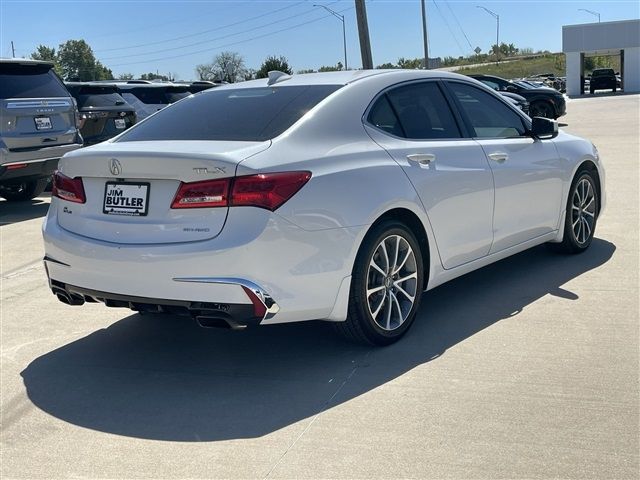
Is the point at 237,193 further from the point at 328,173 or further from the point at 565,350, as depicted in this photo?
the point at 565,350

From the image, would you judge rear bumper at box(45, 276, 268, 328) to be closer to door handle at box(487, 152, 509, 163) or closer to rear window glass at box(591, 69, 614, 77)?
door handle at box(487, 152, 509, 163)

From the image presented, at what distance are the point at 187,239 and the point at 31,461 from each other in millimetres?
1277

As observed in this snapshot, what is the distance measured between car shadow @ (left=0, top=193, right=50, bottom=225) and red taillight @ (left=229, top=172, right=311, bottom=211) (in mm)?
Result: 6678

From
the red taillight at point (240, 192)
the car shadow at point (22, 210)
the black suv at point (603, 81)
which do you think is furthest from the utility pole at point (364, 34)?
the black suv at point (603, 81)

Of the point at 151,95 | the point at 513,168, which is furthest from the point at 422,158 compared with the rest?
the point at 151,95

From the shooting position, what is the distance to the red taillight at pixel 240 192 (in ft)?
12.4

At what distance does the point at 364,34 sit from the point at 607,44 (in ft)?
114

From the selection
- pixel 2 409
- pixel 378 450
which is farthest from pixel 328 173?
pixel 2 409

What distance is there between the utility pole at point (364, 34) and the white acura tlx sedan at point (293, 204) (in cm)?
1828

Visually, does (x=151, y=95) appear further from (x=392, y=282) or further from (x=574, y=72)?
(x=574, y=72)

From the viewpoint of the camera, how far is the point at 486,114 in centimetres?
566

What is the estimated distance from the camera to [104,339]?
4.94 metres

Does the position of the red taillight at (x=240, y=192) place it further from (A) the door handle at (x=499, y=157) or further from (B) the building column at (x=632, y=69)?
(B) the building column at (x=632, y=69)

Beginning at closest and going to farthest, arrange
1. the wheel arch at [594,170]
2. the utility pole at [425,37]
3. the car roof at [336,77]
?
the car roof at [336,77] → the wheel arch at [594,170] → the utility pole at [425,37]
